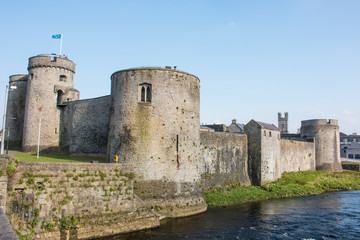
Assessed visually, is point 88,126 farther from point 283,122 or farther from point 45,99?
point 283,122

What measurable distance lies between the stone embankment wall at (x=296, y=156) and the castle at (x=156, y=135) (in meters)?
0.14

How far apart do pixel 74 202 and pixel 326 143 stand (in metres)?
43.0

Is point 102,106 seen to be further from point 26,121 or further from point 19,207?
point 19,207

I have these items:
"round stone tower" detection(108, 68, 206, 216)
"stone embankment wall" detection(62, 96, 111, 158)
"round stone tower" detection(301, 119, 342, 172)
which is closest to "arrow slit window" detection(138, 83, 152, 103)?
"round stone tower" detection(108, 68, 206, 216)

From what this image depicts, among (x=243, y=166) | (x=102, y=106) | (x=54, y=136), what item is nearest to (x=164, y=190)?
(x=102, y=106)

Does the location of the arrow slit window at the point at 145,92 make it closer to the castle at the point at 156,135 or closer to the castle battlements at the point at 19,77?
the castle at the point at 156,135

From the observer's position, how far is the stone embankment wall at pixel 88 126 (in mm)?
27892

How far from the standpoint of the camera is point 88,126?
29047mm

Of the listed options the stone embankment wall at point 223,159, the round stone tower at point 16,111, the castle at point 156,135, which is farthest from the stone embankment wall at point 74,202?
the round stone tower at point 16,111

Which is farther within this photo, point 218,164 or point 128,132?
point 218,164

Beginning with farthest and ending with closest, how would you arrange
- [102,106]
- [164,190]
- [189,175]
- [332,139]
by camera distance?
1. [332,139]
2. [102,106]
3. [189,175]
4. [164,190]

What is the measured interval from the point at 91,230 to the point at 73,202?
175 centimetres

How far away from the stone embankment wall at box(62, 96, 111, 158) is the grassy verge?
11151 mm

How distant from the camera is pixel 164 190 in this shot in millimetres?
20016
